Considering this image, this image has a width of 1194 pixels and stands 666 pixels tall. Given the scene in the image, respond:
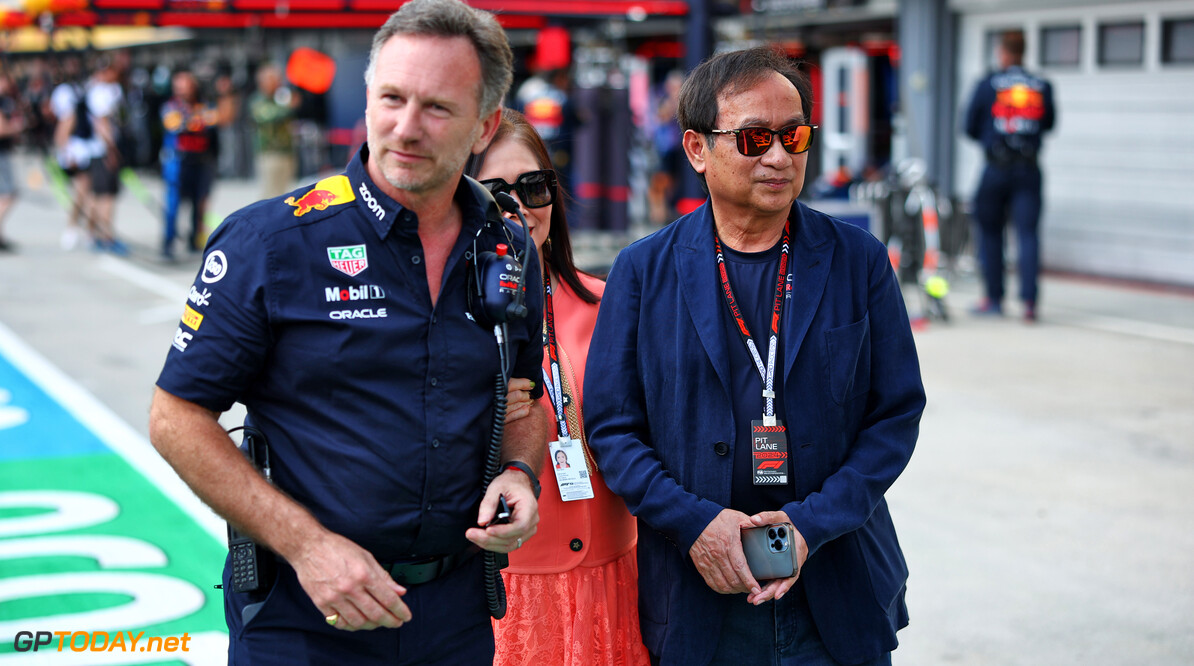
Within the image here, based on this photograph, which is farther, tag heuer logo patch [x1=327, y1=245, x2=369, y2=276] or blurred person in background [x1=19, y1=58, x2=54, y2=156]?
blurred person in background [x1=19, y1=58, x2=54, y2=156]

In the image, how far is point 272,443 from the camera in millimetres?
2137

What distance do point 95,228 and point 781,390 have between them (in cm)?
1410

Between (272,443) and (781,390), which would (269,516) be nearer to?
(272,443)

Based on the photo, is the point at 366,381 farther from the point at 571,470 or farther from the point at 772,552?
the point at 772,552

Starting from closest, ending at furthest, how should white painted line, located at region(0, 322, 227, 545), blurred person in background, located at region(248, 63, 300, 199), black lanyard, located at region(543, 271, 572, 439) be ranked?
black lanyard, located at region(543, 271, 572, 439)
white painted line, located at region(0, 322, 227, 545)
blurred person in background, located at region(248, 63, 300, 199)

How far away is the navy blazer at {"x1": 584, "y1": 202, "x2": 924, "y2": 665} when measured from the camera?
2498mm

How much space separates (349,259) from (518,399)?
1.65 ft

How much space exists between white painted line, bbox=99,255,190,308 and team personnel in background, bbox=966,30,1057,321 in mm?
7204

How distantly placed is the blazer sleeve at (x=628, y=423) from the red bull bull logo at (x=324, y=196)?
73cm

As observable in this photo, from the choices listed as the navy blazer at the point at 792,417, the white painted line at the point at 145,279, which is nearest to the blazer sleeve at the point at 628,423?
the navy blazer at the point at 792,417

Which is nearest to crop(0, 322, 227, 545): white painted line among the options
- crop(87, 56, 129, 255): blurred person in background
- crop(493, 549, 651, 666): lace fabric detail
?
crop(493, 549, 651, 666): lace fabric detail

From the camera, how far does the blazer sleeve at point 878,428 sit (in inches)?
96.3

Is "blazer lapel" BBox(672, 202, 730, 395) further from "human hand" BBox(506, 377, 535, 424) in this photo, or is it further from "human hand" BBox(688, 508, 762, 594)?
"human hand" BBox(506, 377, 535, 424)

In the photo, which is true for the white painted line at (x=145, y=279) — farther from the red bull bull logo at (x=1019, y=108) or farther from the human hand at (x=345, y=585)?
the human hand at (x=345, y=585)
